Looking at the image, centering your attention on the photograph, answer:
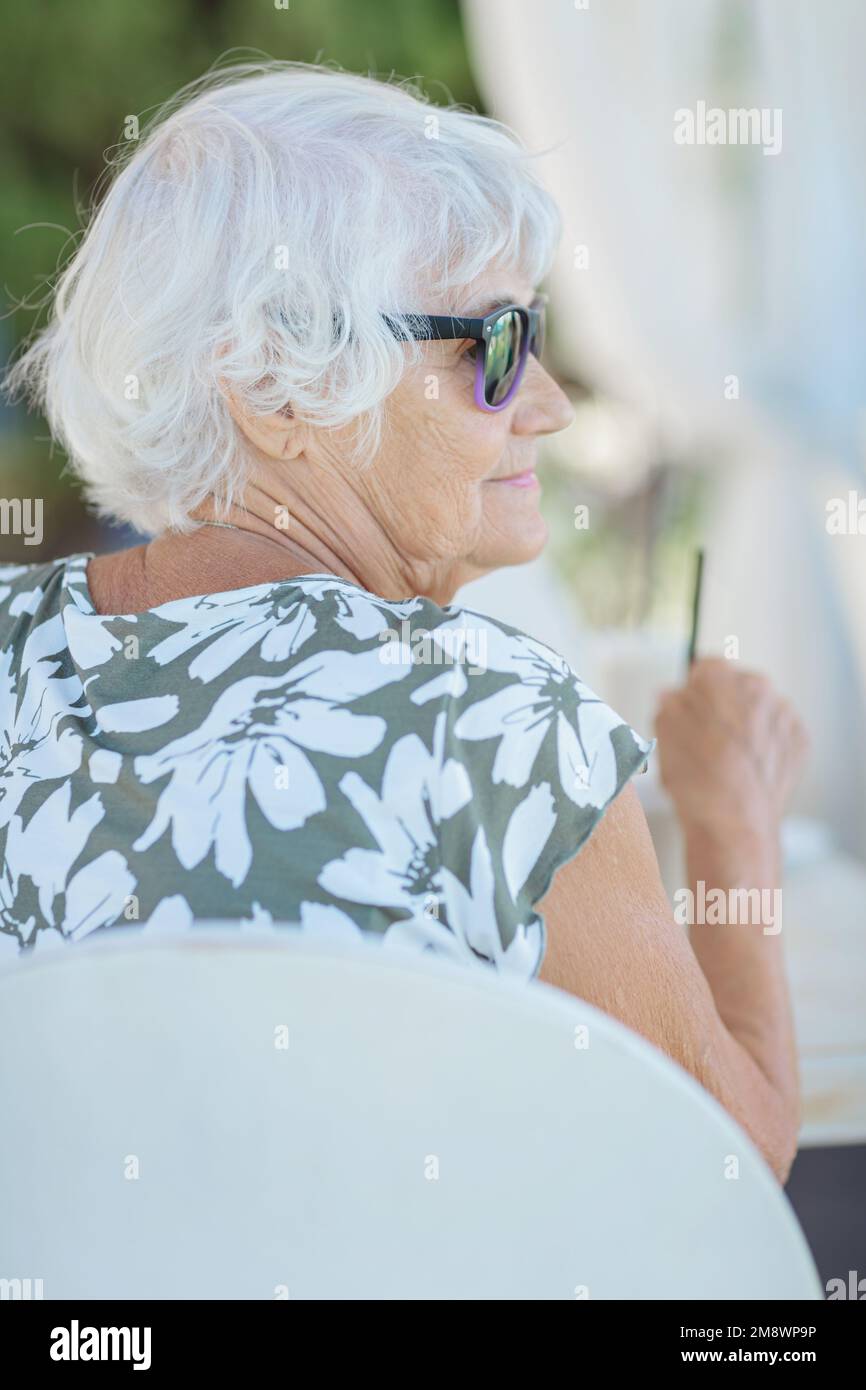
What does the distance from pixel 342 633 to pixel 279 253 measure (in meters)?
0.38

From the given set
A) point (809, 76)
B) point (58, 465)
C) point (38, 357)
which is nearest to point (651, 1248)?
point (38, 357)

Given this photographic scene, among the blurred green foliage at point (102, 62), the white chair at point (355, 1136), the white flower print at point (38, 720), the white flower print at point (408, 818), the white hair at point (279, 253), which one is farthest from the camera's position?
the blurred green foliage at point (102, 62)

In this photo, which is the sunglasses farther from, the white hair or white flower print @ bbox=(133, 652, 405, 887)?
white flower print @ bbox=(133, 652, 405, 887)

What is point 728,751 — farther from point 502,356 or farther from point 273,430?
point 273,430

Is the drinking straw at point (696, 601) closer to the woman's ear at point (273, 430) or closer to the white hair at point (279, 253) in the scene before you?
the white hair at point (279, 253)

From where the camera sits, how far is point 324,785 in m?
0.82

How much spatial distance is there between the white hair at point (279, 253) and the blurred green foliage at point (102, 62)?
494 centimetres

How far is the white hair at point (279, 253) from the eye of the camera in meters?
1.07

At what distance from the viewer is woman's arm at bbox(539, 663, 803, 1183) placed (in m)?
0.88

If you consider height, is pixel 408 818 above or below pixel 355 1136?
above

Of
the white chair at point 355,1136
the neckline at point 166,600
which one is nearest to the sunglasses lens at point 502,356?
the neckline at point 166,600

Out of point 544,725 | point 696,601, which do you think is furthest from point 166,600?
point 696,601

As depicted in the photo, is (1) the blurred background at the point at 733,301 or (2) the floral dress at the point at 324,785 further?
(1) the blurred background at the point at 733,301

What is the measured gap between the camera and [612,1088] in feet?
2.10
